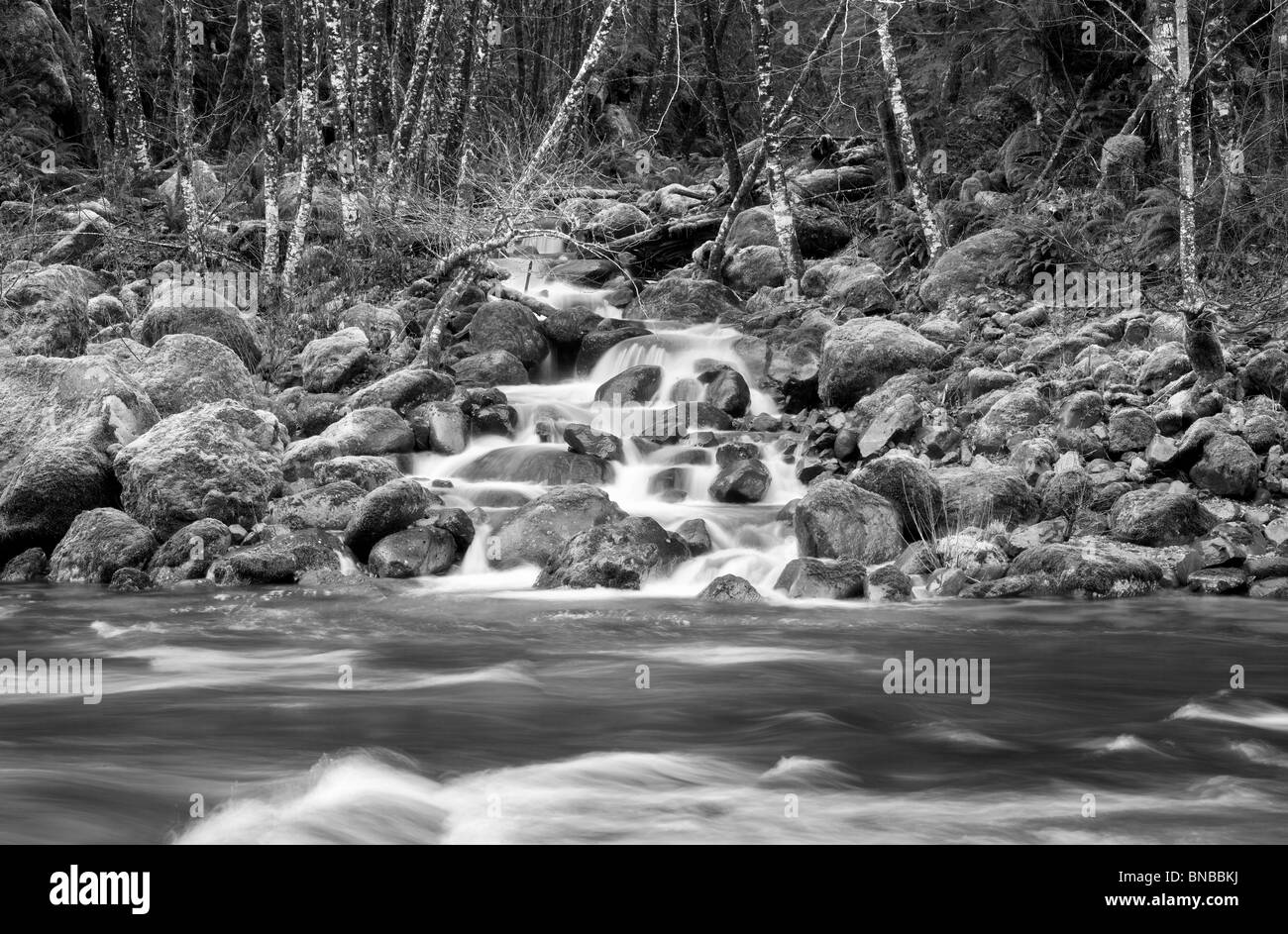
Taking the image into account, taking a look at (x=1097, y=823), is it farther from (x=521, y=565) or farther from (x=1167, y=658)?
(x=521, y=565)

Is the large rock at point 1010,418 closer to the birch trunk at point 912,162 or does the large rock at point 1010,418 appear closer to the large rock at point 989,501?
the large rock at point 989,501

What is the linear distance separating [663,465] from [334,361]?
431cm

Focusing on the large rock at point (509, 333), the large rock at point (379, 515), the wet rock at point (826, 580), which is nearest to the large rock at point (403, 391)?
the large rock at point (509, 333)

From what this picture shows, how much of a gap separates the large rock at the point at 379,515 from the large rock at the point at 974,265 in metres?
7.57

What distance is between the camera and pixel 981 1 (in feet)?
55.1

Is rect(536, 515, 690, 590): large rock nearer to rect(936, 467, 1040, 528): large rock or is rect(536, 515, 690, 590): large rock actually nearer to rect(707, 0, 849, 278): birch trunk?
rect(936, 467, 1040, 528): large rock

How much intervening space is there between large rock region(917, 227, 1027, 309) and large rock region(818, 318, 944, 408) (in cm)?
217

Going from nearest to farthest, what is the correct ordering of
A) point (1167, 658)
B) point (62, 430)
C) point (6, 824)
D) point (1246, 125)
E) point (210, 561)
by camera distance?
1. point (6, 824)
2. point (1167, 658)
3. point (210, 561)
4. point (62, 430)
5. point (1246, 125)

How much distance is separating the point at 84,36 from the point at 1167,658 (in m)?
17.6

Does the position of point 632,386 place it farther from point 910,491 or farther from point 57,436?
point 57,436

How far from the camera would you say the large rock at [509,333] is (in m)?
14.3

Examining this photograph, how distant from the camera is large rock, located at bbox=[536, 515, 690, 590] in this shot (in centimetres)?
857

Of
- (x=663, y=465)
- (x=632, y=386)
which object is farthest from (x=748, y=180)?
(x=663, y=465)
